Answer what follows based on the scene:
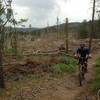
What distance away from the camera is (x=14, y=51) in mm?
24750

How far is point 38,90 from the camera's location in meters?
13.0

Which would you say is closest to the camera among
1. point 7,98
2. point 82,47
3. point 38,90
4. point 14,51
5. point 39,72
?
Result: point 7,98

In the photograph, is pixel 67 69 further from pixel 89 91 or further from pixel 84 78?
pixel 89 91

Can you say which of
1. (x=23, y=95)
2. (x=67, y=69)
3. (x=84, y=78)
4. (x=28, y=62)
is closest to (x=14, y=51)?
(x=28, y=62)

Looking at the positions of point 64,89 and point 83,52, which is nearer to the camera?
point 64,89

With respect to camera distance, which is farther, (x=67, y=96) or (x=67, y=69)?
(x=67, y=69)

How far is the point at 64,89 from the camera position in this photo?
1368 cm

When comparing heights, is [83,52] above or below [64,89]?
above

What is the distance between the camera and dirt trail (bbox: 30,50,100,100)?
12221 millimetres

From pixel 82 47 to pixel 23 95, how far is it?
A: 438 centimetres

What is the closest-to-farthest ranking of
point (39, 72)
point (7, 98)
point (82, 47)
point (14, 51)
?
point (7, 98), point (82, 47), point (39, 72), point (14, 51)

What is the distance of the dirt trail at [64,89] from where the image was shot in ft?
40.1

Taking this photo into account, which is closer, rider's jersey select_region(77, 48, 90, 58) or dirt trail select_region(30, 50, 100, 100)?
dirt trail select_region(30, 50, 100, 100)

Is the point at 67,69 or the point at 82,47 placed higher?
the point at 82,47
